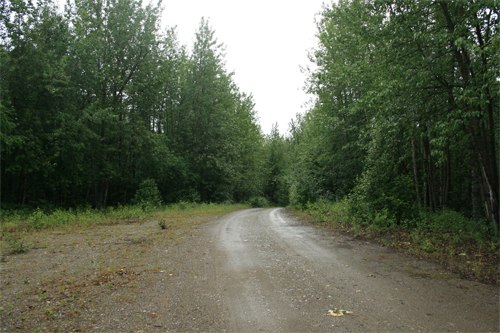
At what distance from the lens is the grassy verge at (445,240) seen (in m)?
7.79

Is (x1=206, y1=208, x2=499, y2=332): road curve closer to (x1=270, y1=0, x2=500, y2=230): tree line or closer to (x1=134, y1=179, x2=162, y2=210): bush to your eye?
(x1=270, y1=0, x2=500, y2=230): tree line

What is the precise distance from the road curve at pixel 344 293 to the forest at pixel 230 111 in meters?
3.95

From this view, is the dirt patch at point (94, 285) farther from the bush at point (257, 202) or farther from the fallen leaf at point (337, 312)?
the bush at point (257, 202)

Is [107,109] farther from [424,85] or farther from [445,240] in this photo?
[445,240]

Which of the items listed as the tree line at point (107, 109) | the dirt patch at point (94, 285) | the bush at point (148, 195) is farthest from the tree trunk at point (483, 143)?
the bush at point (148, 195)

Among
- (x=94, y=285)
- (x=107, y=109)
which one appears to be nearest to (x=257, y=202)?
(x=107, y=109)

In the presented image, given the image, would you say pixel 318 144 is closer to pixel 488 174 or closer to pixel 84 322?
pixel 488 174

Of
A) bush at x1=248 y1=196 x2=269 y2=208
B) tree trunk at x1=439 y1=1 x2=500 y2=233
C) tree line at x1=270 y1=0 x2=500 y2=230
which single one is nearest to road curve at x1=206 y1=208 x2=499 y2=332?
tree trunk at x1=439 y1=1 x2=500 y2=233

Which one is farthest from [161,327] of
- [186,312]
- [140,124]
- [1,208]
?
[140,124]

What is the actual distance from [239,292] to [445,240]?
684 cm

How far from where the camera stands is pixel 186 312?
539 cm

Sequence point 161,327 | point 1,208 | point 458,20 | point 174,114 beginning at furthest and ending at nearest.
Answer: point 174,114 → point 1,208 → point 458,20 → point 161,327

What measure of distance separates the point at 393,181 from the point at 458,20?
18.7 feet

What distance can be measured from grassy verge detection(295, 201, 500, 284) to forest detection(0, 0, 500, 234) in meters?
0.35
